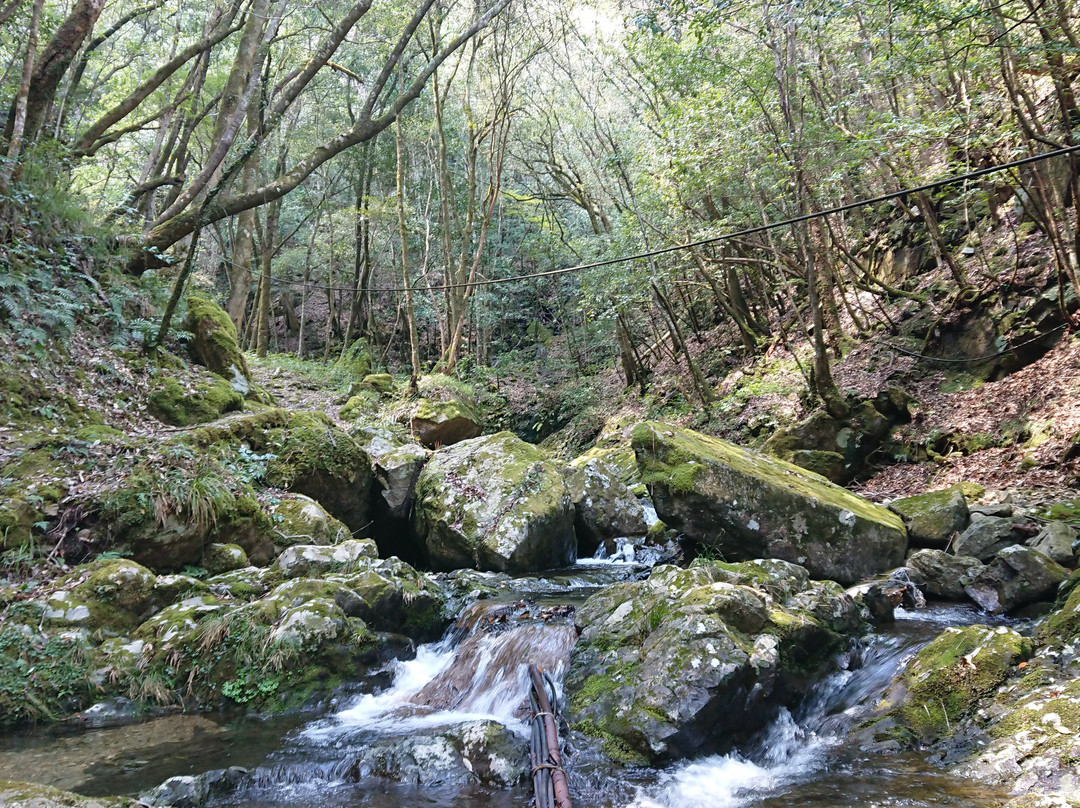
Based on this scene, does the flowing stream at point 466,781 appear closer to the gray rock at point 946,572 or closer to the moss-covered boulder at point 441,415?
the gray rock at point 946,572

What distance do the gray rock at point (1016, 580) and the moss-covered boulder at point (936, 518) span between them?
98cm

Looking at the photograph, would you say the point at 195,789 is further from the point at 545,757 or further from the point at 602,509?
the point at 602,509

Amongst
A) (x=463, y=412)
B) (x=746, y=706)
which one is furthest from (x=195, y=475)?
(x=463, y=412)

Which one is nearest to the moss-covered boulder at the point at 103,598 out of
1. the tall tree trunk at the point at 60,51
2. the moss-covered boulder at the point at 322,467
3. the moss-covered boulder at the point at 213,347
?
the moss-covered boulder at the point at 322,467

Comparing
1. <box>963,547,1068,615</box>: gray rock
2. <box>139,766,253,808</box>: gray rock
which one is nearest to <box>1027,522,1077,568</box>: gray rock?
<box>963,547,1068,615</box>: gray rock

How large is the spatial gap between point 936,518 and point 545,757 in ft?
18.2

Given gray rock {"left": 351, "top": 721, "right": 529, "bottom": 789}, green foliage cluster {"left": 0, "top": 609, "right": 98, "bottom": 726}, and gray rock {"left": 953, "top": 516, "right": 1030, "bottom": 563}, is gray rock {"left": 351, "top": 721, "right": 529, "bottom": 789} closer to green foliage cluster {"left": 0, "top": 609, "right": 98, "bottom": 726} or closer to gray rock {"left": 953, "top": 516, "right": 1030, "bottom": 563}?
green foliage cluster {"left": 0, "top": 609, "right": 98, "bottom": 726}

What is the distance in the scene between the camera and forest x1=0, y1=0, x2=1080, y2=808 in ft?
13.1

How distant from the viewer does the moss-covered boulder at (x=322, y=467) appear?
26.5 ft

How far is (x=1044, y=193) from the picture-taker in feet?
26.2

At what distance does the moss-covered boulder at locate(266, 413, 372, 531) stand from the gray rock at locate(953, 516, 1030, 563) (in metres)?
7.31

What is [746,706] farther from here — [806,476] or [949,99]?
[949,99]

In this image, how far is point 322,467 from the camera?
8305 millimetres

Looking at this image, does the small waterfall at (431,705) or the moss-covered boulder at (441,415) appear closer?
the small waterfall at (431,705)
